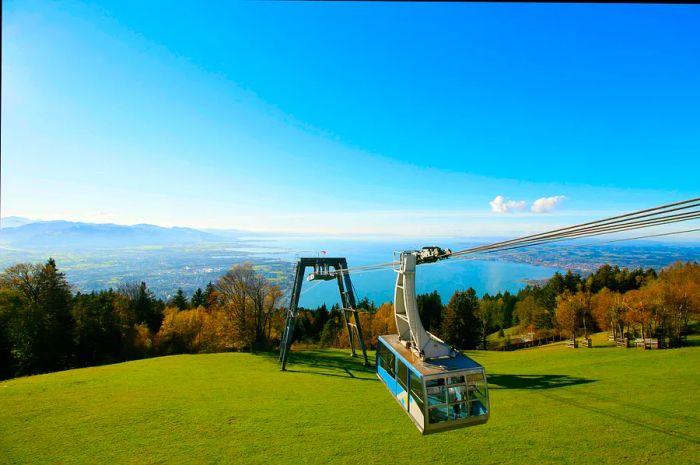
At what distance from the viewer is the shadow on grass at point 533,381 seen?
17.6 metres

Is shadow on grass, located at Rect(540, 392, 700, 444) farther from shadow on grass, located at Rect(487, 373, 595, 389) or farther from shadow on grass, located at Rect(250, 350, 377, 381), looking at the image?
shadow on grass, located at Rect(250, 350, 377, 381)

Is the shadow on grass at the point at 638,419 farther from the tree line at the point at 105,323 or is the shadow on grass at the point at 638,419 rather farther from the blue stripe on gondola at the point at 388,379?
the tree line at the point at 105,323

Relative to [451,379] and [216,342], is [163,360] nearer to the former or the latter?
[216,342]

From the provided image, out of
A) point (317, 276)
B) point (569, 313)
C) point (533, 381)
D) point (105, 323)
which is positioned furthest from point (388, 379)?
point (569, 313)

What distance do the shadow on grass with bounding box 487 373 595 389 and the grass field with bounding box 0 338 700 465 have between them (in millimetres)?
64

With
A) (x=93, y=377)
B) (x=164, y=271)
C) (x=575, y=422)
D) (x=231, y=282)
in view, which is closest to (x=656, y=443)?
(x=575, y=422)

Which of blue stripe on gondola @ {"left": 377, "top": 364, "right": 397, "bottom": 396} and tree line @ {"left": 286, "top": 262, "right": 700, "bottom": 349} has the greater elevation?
blue stripe on gondola @ {"left": 377, "top": 364, "right": 397, "bottom": 396}

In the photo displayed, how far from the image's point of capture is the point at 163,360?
23.8m

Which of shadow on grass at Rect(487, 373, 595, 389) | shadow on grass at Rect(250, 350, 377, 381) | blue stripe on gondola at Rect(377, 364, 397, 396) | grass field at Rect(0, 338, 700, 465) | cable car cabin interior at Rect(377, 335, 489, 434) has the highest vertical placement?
cable car cabin interior at Rect(377, 335, 489, 434)

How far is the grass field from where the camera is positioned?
33.0 ft

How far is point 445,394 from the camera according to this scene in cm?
768

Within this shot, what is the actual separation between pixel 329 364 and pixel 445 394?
1818cm

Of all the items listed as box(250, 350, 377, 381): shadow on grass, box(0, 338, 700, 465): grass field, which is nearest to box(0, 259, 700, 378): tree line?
box(250, 350, 377, 381): shadow on grass

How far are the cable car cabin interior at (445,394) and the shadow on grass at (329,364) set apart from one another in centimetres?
1284
